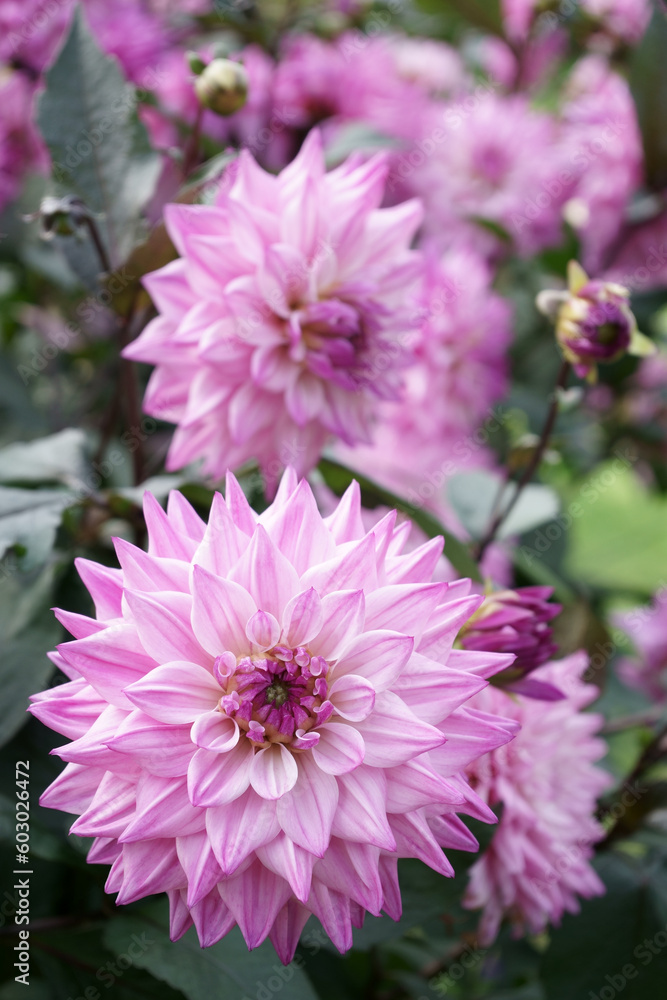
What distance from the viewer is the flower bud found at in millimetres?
712

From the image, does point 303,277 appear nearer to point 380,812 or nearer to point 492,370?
point 380,812

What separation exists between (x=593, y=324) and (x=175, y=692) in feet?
1.45

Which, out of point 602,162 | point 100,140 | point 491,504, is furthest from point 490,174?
point 100,140

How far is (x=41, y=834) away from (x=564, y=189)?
1254 mm

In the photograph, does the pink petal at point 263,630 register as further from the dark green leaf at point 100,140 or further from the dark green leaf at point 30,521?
the dark green leaf at point 100,140

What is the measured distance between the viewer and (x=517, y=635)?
0.56 meters

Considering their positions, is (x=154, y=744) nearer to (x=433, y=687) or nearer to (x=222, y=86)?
(x=433, y=687)

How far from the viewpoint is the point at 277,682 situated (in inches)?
19.3

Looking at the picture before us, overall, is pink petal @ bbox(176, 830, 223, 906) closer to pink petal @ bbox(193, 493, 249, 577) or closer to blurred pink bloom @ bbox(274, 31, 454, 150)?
pink petal @ bbox(193, 493, 249, 577)

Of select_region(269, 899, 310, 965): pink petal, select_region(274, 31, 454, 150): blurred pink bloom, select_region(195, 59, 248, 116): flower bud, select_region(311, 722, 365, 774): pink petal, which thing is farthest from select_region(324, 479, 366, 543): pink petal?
select_region(274, 31, 454, 150): blurred pink bloom

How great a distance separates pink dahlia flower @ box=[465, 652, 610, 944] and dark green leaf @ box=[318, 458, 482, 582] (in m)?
0.11

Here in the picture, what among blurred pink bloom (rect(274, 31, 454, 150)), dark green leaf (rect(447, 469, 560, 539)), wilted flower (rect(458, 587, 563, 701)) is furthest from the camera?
blurred pink bloom (rect(274, 31, 454, 150))

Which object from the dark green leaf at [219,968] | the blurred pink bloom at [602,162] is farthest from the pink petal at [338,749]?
the blurred pink bloom at [602,162]

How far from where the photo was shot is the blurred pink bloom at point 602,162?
1.30m
